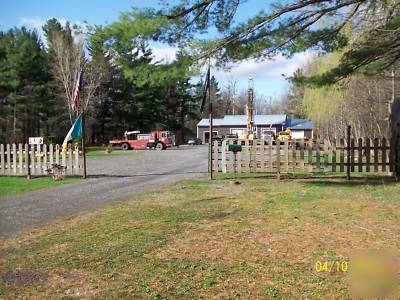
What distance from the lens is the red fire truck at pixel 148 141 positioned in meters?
47.2

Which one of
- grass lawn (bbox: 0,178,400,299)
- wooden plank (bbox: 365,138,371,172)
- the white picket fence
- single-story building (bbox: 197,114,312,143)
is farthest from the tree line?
grass lawn (bbox: 0,178,400,299)

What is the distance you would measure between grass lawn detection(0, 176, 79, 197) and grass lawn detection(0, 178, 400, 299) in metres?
4.62

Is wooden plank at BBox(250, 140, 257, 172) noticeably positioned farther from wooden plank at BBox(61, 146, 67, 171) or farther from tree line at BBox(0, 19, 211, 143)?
tree line at BBox(0, 19, 211, 143)

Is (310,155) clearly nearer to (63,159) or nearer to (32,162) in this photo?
(63,159)

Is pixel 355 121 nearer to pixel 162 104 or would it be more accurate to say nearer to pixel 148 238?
pixel 148 238

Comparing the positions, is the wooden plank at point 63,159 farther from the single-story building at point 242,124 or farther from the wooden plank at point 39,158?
the single-story building at point 242,124

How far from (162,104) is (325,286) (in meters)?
67.9

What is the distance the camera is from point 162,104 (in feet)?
234

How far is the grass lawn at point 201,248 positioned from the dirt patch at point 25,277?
1 cm
